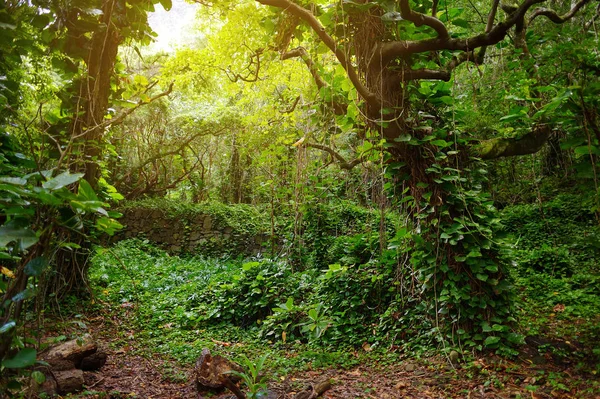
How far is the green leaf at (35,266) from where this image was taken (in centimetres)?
118

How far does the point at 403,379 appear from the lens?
305 cm

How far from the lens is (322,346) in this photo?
13.0ft

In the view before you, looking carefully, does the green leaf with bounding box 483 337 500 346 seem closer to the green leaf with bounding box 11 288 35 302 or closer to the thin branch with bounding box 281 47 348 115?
the thin branch with bounding box 281 47 348 115

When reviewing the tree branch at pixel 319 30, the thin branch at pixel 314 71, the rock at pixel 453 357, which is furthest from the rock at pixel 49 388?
the thin branch at pixel 314 71

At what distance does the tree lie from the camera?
3.23m

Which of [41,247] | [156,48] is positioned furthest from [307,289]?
[156,48]

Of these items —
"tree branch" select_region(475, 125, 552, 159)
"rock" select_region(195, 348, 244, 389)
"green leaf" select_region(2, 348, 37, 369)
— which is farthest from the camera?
"tree branch" select_region(475, 125, 552, 159)

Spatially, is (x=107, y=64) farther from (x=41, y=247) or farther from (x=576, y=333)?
(x=576, y=333)

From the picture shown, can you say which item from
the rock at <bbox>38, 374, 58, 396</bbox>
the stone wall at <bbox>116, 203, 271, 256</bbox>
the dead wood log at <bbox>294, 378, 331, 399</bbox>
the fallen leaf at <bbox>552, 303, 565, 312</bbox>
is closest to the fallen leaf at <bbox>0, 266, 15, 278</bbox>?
the rock at <bbox>38, 374, 58, 396</bbox>

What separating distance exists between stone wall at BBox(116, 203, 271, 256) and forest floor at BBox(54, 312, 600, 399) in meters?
5.57

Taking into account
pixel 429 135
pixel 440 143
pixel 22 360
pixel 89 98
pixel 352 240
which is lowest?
pixel 22 360

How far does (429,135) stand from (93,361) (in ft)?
11.5

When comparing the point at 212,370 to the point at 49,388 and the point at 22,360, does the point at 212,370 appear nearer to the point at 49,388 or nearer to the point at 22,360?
the point at 49,388

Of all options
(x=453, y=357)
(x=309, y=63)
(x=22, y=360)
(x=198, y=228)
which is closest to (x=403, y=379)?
(x=453, y=357)
